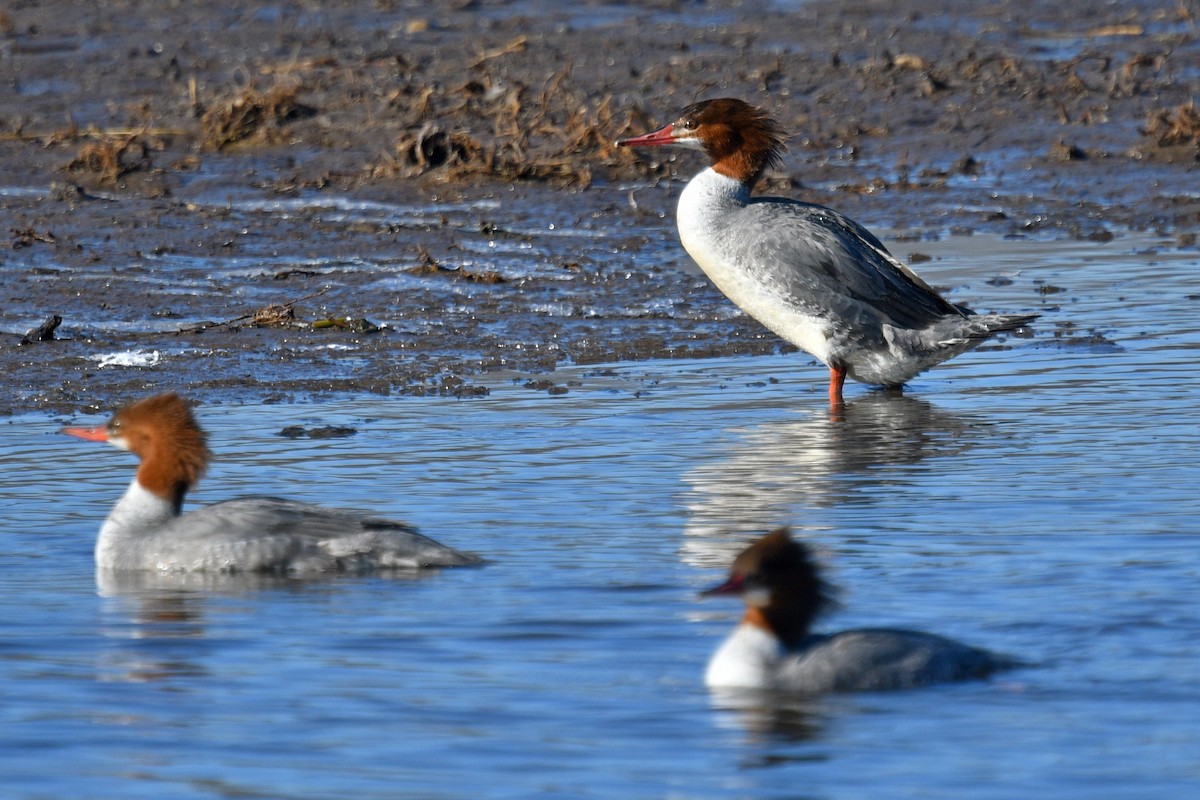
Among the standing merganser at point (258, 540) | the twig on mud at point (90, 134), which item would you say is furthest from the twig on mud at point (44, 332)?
the twig on mud at point (90, 134)

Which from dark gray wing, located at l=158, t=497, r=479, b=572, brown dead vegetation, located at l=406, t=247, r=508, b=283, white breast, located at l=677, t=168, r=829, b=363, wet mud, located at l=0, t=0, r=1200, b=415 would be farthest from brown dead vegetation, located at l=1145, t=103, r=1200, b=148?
dark gray wing, located at l=158, t=497, r=479, b=572

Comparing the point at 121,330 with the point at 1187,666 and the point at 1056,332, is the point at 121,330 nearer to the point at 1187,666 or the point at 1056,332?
the point at 1056,332

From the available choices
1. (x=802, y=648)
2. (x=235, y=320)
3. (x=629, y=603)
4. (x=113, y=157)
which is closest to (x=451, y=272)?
(x=235, y=320)

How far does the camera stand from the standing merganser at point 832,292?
1037 cm

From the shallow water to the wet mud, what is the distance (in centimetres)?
113

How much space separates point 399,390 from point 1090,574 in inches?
171

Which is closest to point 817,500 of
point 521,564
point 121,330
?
point 521,564

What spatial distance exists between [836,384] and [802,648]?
4.40 m

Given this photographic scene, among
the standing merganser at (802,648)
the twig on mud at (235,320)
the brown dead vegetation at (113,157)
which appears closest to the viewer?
the standing merganser at (802,648)

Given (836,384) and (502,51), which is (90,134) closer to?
(502,51)

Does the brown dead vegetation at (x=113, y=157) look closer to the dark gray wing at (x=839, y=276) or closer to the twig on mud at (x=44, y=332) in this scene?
the twig on mud at (x=44, y=332)

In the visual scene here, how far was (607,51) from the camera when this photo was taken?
770 inches

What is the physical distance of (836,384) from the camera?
10344 mm

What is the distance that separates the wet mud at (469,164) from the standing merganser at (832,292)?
843 millimetres
